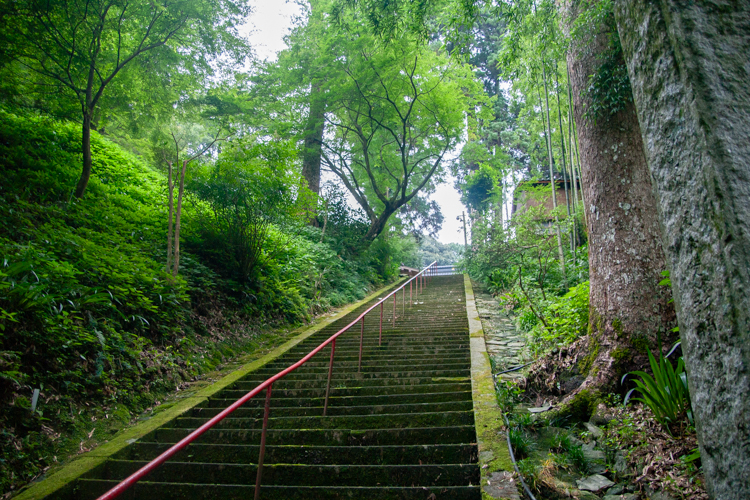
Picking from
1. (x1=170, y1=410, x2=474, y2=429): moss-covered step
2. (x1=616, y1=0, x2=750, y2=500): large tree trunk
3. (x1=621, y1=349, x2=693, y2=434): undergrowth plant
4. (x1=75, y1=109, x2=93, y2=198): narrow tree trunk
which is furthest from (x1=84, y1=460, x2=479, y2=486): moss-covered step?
(x1=75, y1=109, x2=93, y2=198): narrow tree trunk

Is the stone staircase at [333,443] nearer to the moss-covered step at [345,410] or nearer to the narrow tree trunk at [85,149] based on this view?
the moss-covered step at [345,410]

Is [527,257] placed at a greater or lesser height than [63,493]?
greater

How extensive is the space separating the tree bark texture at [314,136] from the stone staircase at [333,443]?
7222mm

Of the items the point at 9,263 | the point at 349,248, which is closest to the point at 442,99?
the point at 349,248

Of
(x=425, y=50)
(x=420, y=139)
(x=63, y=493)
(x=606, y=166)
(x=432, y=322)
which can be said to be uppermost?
(x=425, y=50)

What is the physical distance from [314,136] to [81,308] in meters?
→ 10.2

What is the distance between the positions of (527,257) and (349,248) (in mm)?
6743

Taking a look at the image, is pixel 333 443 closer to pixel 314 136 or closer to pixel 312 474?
pixel 312 474

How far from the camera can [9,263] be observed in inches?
160

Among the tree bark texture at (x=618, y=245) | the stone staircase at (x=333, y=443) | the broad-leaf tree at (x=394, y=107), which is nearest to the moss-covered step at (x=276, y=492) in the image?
the stone staircase at (x=333, y=443)

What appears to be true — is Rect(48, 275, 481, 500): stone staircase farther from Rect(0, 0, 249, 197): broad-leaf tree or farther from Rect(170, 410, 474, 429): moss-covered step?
Rect(0, 0, 249, 197): broad-leaf tree

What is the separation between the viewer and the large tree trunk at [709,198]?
161 cm

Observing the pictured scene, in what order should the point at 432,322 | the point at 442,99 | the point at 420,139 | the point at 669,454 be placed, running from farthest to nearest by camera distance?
the point at 420,139, the point at 442,99, the point at 432,322, the point at 669,454

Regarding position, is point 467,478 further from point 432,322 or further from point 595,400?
point 432,322
